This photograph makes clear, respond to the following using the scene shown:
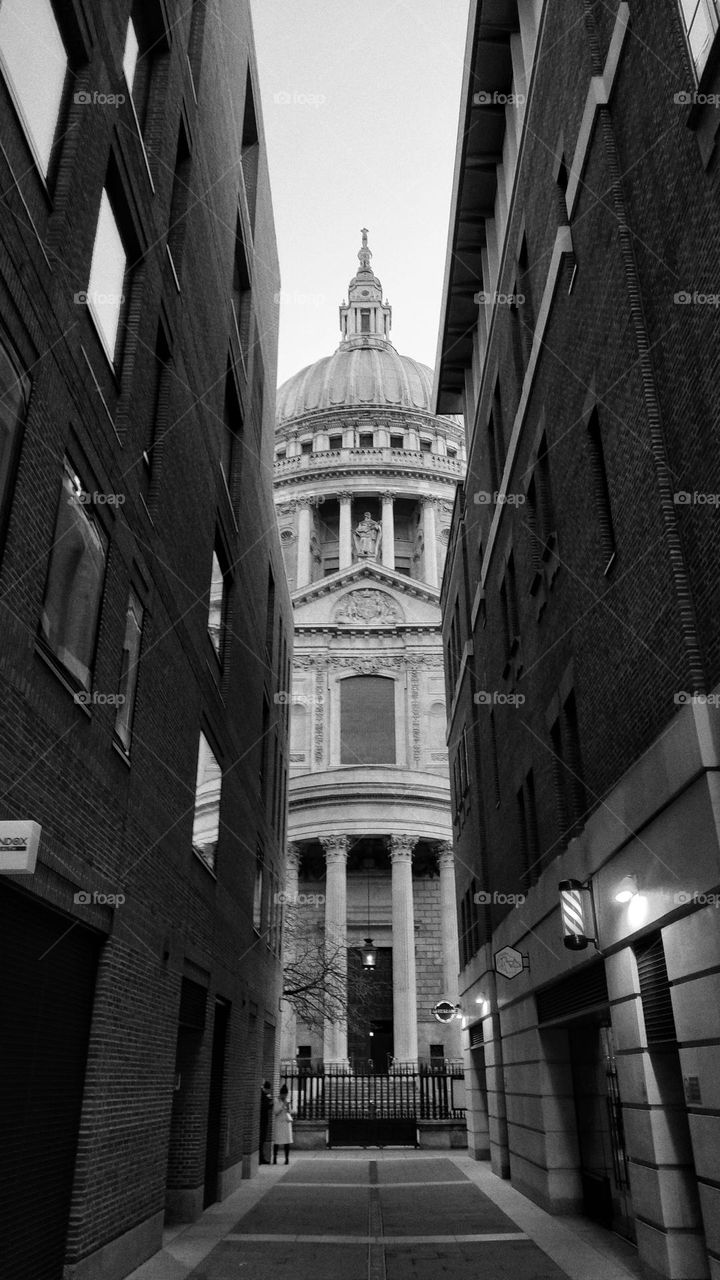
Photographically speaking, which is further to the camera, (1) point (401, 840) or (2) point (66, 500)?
(1) point (401, 840)

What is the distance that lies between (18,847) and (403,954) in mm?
38874

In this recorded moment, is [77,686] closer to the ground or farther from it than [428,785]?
closer to the ground

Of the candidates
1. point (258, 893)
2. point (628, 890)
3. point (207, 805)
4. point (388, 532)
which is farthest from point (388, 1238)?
point (388, 532)

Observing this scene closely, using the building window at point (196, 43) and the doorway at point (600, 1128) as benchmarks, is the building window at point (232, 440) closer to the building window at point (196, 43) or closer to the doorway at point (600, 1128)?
the building window at point (196, 43)

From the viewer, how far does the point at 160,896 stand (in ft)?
42.3

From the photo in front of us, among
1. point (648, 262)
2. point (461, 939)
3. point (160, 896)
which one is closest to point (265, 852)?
point (461, 939)

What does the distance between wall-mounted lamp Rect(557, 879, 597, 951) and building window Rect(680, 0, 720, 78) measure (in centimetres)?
837

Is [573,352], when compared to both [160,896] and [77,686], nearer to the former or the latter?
[77,686]

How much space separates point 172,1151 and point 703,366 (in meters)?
13.5

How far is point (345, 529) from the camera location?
70.8 meters

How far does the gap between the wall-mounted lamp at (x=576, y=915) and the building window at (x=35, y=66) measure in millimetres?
9312

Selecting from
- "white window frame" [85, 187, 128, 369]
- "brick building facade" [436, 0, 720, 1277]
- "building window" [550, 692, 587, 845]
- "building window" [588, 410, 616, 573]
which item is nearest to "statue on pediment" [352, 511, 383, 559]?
"brick building facade" [436, 0, 720, 1277]

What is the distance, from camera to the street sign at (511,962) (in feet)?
52.5

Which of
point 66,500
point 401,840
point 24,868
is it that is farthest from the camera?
point 401,840
